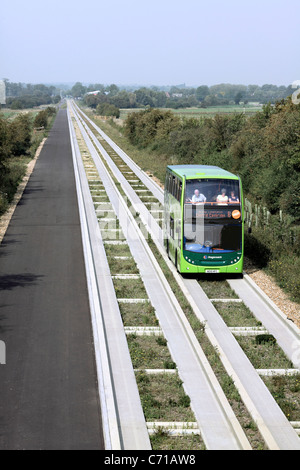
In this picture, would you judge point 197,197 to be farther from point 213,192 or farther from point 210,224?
point 210,224

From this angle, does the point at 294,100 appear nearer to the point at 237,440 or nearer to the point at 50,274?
the point at 50,274

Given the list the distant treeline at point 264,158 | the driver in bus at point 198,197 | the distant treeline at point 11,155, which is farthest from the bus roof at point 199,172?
the distant treeline at point 11,155

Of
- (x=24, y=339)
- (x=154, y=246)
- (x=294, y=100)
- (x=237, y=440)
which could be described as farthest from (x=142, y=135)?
(x=237, y=440)

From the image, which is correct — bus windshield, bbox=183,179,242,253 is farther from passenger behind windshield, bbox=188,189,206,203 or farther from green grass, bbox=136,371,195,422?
green grass, bbox=136,371,195,422

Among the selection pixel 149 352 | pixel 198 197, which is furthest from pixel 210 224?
pixel 149 352

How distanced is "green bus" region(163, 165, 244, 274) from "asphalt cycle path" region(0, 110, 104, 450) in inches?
133

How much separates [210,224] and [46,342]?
674 centimetres

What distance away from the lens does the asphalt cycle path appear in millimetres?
10344

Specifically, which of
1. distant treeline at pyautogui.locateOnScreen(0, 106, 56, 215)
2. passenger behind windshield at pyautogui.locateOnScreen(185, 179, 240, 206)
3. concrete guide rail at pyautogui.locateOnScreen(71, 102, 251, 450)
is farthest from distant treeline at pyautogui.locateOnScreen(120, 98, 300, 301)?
distant treeline at pyautogui.locateOnScreen(0, 106, 56, 215)

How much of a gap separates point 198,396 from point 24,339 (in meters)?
4.63

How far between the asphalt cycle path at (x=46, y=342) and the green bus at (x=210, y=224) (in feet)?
11.1

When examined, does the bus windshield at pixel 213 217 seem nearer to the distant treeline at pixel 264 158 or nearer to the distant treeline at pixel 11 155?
the distant treeline at pixel 264 158

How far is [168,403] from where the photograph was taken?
11.5m

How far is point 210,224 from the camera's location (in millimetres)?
18734
